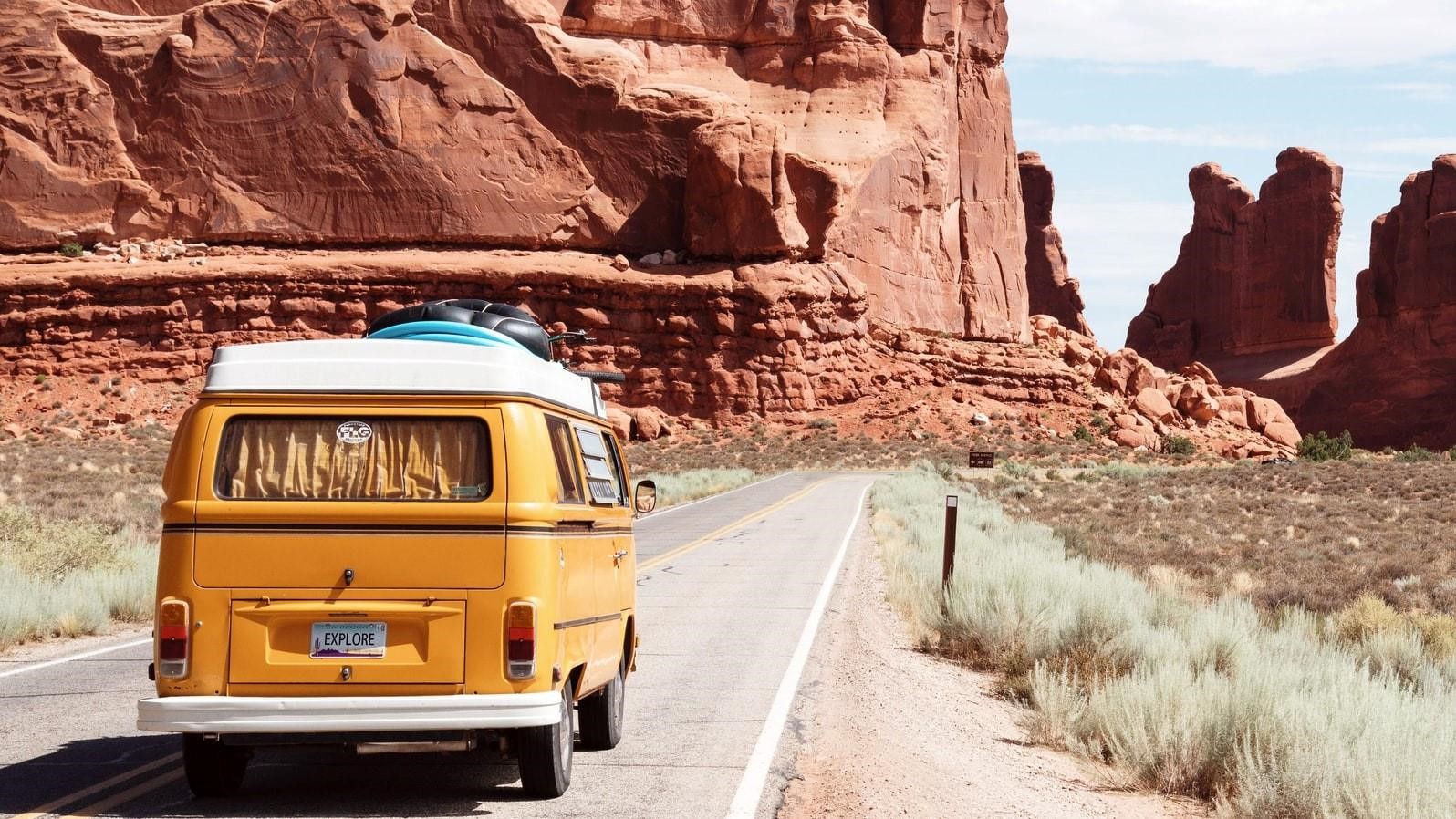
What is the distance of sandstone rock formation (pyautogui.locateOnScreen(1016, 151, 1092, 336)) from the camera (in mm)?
128500

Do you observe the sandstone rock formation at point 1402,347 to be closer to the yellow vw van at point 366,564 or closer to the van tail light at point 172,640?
→ the yellow vw van at point 366,564

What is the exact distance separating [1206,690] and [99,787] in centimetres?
628

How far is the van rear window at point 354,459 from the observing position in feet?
24.1

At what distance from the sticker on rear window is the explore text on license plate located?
0.93 m

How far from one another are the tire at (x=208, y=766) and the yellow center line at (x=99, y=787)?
504 mm

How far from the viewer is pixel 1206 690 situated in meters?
9.02

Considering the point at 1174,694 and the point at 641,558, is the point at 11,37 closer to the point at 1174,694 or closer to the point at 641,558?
the point at 641,558

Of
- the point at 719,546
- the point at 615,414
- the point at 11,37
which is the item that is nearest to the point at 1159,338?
the point at 615,414

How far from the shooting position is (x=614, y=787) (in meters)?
7.82

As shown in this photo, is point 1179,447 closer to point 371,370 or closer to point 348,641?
point 371,370

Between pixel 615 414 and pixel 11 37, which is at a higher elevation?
pixel 11 37

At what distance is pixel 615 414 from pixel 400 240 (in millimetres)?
15109

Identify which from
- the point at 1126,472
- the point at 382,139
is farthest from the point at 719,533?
the point at 382,139

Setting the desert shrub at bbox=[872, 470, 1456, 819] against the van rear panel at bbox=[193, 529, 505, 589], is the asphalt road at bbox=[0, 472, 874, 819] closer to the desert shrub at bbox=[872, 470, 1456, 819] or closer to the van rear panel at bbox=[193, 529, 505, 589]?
the van rear panel at bbox=[193, 529, 505, 589]
